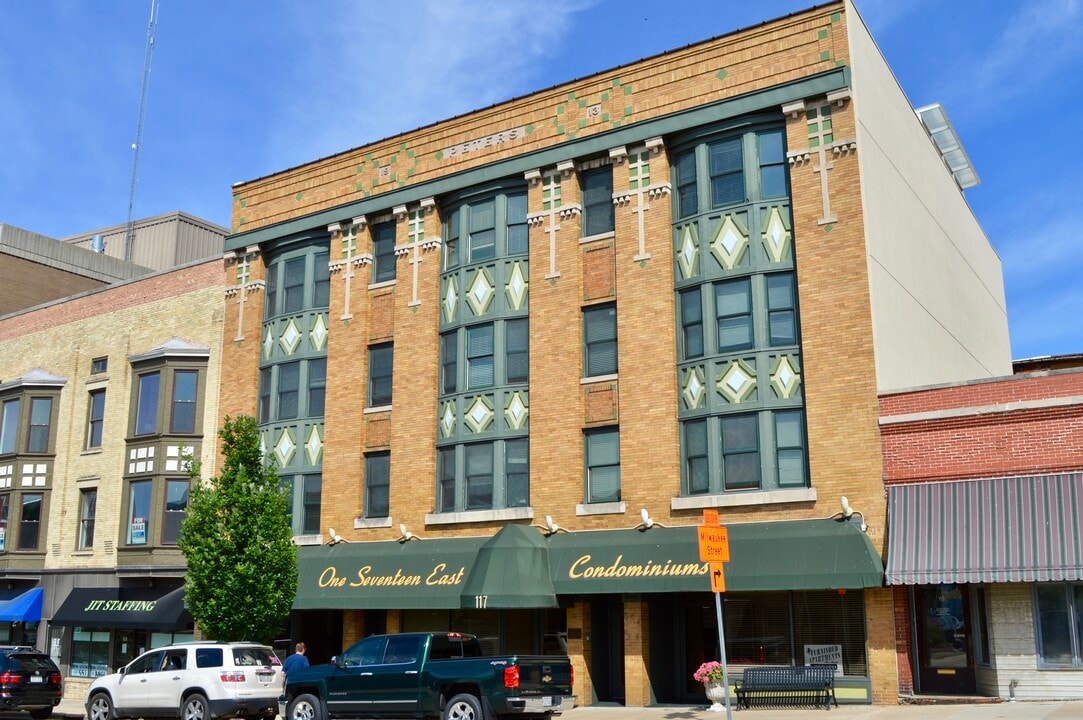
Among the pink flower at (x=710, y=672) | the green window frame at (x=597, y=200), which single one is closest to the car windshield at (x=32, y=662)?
the pink flower at (x=710, y=672)

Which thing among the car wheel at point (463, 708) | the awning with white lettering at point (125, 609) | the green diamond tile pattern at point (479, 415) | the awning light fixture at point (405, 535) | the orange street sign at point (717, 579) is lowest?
the car wheel at point (463, 708)

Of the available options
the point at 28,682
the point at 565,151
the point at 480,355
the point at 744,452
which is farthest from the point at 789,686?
the point at 28,682

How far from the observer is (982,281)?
1369 inches

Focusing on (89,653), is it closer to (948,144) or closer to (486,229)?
(486,229)

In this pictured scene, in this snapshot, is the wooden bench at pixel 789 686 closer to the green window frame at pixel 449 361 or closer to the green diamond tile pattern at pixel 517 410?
the green diamond tile pattern at pixel 517 410

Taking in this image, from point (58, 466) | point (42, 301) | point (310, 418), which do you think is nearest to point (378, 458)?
point (310, 418)

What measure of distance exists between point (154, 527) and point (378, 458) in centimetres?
784

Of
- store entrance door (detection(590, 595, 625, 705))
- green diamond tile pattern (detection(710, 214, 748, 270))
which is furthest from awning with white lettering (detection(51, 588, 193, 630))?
green diamond tile pattern (detection(710, 214, 748, 270))

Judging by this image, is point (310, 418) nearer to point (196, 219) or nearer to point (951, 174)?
point (951, 174)

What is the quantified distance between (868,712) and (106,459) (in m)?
24.6

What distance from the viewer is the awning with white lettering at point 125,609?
3005 cm

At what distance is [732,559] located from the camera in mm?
22109

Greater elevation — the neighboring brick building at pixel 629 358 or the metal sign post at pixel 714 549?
the neighboring brick building at pixel 629 358

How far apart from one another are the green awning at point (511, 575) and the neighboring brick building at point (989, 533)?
7626mm
